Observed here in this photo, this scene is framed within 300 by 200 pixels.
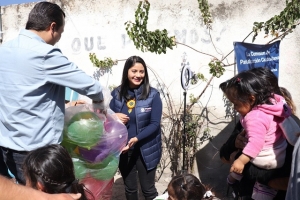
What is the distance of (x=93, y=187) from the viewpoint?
9.53 feet

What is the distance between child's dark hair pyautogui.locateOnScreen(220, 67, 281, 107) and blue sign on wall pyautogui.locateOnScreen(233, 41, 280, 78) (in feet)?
5.28

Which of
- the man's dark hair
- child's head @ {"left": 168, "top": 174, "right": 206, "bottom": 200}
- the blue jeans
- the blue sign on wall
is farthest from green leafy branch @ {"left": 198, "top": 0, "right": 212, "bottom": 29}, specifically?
the blue jeans

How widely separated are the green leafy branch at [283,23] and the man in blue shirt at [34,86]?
238cm

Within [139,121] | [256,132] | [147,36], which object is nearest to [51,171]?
[256,132]

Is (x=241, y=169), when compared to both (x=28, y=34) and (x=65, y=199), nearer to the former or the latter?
(x=65, y=199)

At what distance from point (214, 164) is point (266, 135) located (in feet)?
8.29

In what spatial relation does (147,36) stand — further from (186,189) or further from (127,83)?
(186,189)

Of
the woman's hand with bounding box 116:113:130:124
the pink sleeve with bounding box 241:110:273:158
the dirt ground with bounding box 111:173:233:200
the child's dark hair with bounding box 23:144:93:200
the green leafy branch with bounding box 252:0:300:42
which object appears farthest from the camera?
the dirt ground with bounding box 111:173:233:200

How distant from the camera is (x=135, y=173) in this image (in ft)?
11.4

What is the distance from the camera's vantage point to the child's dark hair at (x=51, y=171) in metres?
1.88

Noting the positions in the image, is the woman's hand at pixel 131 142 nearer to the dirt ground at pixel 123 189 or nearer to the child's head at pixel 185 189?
the child's head at pixel 185 189

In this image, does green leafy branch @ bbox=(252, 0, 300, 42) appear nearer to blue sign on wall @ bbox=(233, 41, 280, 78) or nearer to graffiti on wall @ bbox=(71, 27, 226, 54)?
blue sign on wall @ bbox=(233, 41, 280, 78)

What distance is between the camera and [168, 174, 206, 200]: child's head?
241cm

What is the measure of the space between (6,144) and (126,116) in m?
1.13
